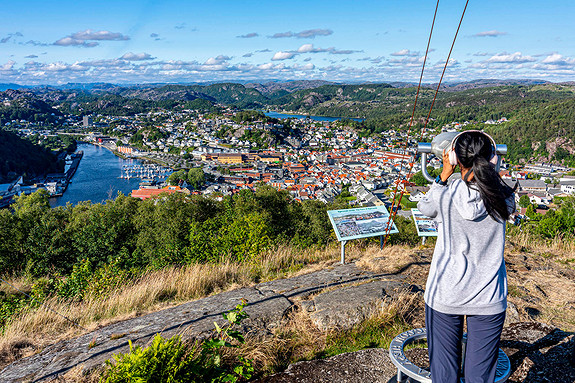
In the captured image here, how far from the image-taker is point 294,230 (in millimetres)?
13531

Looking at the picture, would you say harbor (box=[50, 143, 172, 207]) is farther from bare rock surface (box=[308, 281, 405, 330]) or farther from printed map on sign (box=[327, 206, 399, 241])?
bare rock surface (box=[308, 281, 405, 330])

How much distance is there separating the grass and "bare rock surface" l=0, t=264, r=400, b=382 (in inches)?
8.6

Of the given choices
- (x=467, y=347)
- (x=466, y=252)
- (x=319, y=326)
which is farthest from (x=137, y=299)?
(x=466, y=252)

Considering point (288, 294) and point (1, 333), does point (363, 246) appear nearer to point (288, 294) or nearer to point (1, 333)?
point (288, 294)

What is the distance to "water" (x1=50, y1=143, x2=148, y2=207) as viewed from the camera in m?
39.2

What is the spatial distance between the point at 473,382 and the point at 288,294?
184 cm

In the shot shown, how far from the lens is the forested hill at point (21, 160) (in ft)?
164

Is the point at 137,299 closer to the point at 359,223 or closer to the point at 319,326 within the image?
the point at 319,326

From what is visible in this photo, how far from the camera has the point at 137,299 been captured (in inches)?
126

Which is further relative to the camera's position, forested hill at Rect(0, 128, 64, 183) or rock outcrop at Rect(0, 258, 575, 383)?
forested hill at Rect(0, 128, 64, 183)

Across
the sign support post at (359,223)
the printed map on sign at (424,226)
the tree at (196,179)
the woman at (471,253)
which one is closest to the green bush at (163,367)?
the woman at (471,253)

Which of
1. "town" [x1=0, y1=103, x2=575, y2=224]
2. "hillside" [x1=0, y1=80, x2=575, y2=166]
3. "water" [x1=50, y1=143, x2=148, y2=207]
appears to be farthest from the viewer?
"hillside" [x1=0, y1=80, x2=575, y2=166]

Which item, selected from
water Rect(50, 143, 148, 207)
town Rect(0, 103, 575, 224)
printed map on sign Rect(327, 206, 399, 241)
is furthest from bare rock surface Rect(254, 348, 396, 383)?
water Rect(50, 143, 148, 207)

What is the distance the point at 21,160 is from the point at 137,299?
62230mm
